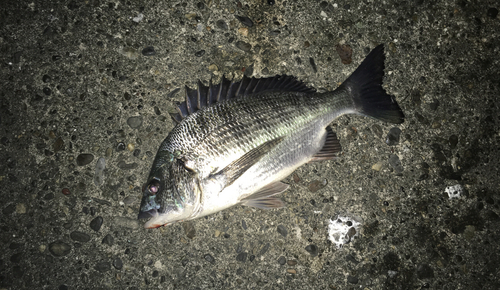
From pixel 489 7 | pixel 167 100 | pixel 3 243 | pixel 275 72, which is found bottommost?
pixel 3 243

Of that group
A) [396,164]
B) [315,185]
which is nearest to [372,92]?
[396,164]

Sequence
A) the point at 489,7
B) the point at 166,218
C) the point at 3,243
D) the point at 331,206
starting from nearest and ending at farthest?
the point at 166,218 < the point at 3,243 < the point at 331,206 < the point at 489,7

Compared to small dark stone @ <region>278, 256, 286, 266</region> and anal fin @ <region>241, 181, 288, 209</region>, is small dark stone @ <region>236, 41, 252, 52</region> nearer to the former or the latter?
anal fin @ <region>241, 181, 288, 209</region>

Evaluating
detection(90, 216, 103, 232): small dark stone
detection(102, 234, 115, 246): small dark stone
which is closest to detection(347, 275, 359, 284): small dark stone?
detection(102, 234, 115, 246): small dark stone

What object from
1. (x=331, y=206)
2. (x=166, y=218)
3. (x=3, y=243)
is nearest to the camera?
(x=166, y=218)

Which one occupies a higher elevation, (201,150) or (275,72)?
(275,72)

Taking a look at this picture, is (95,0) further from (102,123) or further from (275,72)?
(275,72)

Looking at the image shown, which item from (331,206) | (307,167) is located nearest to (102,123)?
(307,167)
